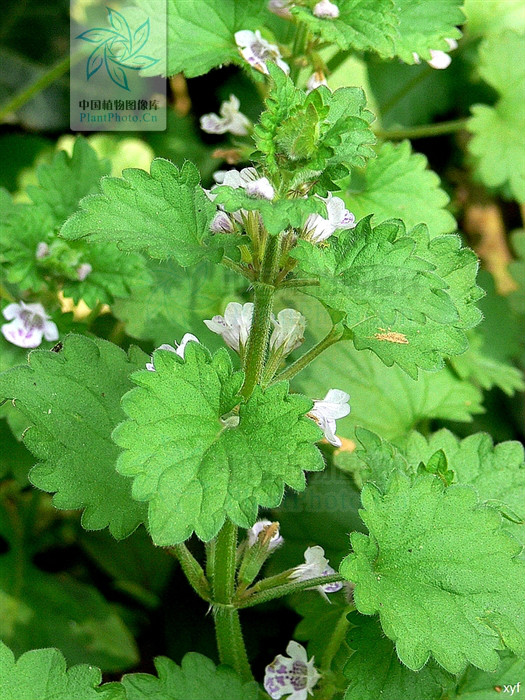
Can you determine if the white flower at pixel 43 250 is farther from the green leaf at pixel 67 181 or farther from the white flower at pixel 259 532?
the white flower at pixel 259 532

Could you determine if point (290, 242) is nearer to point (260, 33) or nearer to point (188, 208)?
point (188, 208)

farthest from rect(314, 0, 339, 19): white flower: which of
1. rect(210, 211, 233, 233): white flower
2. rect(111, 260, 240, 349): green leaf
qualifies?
rect(210, 211, 233, 233): white flower

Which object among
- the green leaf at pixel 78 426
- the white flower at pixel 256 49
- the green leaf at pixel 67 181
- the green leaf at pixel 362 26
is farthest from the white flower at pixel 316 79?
the green leaf at pixel 78 426

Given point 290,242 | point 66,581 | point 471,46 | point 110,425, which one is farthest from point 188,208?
point 471,46

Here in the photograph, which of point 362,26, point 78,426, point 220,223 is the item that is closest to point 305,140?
point 220,223

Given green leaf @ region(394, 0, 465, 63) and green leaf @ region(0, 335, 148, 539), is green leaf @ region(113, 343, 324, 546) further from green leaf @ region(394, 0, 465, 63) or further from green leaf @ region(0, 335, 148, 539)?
green leaf @ region(394, 0, 465, 63)
